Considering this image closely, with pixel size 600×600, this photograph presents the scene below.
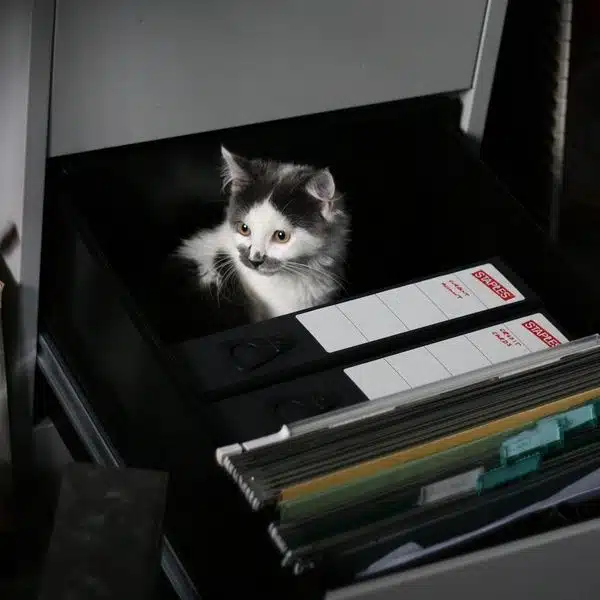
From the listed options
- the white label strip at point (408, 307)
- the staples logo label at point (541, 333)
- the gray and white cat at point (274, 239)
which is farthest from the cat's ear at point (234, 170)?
the staples logo label at point (541, 333)

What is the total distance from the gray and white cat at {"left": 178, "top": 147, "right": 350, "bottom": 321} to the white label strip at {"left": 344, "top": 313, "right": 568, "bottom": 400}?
9.0 inches

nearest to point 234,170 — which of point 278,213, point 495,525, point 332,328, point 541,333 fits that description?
point 278,213

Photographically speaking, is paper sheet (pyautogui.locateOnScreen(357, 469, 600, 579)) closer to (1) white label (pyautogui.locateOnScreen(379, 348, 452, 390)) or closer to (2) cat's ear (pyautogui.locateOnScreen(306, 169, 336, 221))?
(1) white label (pyautogui.locateOnScreen(379, 348, 452, 390))

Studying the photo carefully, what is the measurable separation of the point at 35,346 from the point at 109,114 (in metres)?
0.24

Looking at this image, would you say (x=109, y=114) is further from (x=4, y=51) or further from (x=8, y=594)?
(x=8, y=594)

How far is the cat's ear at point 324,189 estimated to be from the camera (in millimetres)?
987

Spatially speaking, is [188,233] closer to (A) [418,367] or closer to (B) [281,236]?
(B) [281,236]


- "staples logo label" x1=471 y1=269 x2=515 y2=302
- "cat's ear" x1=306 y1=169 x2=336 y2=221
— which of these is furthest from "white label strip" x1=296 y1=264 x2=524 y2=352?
"cat's ear" x1=306 y1=169 x2=336 y2=221

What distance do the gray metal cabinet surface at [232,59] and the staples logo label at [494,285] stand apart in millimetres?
216

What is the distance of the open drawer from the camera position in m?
0.73

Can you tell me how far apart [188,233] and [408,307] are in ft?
0.91

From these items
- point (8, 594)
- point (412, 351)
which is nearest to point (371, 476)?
point (412, 351)

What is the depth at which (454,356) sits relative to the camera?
33.2 inches

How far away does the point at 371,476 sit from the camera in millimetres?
682
